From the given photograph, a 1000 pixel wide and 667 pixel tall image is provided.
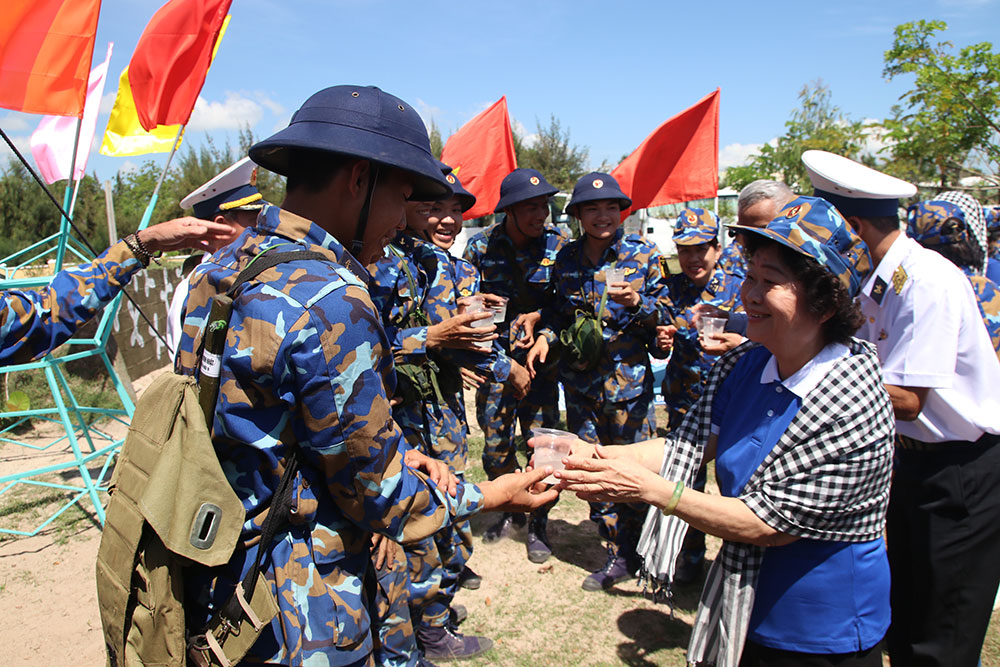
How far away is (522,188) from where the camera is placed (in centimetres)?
481

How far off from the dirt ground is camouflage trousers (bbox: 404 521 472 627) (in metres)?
0.41

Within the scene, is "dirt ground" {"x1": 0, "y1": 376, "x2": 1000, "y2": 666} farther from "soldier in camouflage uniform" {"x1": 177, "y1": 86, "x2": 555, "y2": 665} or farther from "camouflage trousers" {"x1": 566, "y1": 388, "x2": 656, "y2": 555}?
"soldier in camouflage uniform" {"x1": 177, "y1": 86, "x2": 555, "y2": 665}

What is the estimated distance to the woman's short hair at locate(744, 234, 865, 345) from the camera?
6.60ft

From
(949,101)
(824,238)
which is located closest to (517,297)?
(824,238)

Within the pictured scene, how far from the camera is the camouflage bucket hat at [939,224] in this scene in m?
3.82

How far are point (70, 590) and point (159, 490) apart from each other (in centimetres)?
412

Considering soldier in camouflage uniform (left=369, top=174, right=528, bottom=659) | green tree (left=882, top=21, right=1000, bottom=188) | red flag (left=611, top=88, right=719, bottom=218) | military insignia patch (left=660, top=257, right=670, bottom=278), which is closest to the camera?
soldier in camouflage uniform (left=369, top=174, right=528, bottom=659)

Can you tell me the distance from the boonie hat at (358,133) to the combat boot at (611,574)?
11.7 feet

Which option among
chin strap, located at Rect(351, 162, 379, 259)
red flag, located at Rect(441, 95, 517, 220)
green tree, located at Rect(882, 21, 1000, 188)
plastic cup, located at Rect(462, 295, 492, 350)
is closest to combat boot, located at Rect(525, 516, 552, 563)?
plastic cup, located at Rect(462, 295, 492, 350)

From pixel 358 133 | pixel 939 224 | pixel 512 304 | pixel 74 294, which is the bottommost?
pixel 512 304

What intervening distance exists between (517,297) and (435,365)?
1.80 meters

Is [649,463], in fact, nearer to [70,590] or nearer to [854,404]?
[854,404]

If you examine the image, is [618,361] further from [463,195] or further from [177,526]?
[177,526]

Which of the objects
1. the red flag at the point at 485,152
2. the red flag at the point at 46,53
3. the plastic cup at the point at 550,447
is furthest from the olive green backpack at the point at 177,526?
the red flag at the point at 485,152
